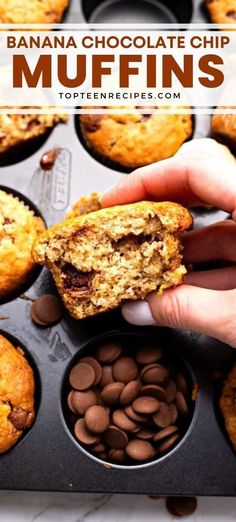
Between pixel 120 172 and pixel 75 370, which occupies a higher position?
pixel 120 172

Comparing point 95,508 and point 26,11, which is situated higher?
point 26,11

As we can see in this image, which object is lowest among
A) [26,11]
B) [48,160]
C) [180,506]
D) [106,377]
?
[180,506]

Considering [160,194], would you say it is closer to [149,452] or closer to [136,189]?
[136,189]

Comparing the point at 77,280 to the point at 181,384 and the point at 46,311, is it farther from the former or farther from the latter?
the point at 181,384

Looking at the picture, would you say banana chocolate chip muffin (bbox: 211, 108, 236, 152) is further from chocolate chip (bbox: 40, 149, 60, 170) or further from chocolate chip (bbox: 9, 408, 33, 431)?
chocolate chip (bbox: 9, 408, 33, 431)

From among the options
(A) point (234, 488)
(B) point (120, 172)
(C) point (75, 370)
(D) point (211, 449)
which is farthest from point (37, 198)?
(A) point (234, 488)

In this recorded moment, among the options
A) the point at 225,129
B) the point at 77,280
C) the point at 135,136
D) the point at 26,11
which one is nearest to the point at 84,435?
the point at 77,280

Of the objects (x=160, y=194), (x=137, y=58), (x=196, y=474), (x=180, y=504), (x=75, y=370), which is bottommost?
(x=180, y=504)
